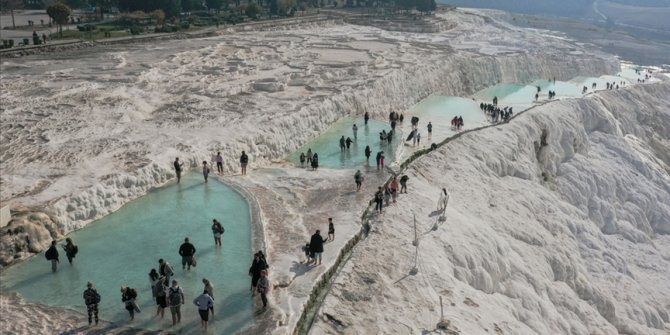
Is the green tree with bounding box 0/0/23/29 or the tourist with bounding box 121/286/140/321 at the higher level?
the green tree with bounding box 0/0/23/29

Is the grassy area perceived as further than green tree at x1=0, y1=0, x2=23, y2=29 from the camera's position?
No

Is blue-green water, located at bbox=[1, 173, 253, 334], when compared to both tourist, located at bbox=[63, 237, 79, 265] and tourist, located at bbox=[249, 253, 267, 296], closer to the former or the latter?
tourist, located at bbox=[63, 237, 79, 265]

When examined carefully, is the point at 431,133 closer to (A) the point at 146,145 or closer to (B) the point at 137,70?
(A) the point at 146,145

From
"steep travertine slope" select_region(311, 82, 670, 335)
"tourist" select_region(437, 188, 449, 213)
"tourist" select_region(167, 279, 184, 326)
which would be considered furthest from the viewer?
"tourist" select_region(437, 188, 449, 213)

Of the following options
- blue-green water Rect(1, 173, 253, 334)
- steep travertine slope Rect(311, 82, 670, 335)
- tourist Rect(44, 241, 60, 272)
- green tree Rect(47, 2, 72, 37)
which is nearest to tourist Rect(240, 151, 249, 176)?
blue-green water Rect(1, 173, 253, 334)

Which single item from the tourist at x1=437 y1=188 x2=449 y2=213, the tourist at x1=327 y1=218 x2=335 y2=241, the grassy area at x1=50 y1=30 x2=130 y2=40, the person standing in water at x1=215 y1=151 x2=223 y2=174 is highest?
the grassy area at x1=50 y1=30 x2=130 y2=40

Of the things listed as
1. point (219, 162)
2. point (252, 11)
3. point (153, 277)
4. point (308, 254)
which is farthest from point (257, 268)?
point (252, 11)
